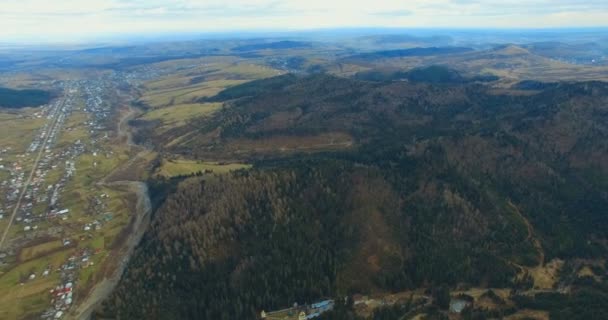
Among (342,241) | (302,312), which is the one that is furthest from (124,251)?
(342,241)

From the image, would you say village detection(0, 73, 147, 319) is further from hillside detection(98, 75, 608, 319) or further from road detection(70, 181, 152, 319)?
hillside detection(98, 75, 608, 319)

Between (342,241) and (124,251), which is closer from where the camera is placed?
(342,241)

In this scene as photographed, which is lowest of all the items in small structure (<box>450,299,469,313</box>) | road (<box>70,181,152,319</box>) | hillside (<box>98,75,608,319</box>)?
road (<box>70,181,152,319</box>)

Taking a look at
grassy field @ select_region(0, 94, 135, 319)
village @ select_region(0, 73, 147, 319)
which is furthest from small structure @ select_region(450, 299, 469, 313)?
grassy field @ select_region(0, 94, 135, 319)

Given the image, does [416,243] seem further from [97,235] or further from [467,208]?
[97,235]

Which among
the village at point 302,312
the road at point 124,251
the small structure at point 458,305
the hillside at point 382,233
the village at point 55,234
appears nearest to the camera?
the small structure at point 458,305

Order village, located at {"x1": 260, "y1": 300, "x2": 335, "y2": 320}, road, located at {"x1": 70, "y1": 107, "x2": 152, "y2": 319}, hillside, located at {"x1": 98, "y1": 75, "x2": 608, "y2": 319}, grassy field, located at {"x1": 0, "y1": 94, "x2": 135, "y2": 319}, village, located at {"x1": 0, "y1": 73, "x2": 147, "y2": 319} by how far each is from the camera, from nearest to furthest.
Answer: village, located at {"x1": 260, "y1": 300, "x2": 335, "y2": 320}, hillside, located at {"x1": 98, "y1": 75, "x2": 608, "y2": 319}, road, located at {"x1": 70, "y1": 107, "x2": 152, "y2": 319}, grassy field, located at {"x1": 0, "y1": 94, "x2": 135, "y2": 319}, village, located at {"x1": 0, "y1": 73, "x2": 147, "y2": 319}

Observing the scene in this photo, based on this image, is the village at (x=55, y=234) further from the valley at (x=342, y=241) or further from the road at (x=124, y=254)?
the road at (x=124, y=254)

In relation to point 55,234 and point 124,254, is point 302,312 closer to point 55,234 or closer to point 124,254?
point 124,254

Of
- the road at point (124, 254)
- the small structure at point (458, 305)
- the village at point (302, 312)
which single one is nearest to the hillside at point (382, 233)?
the village at point (302, 312)

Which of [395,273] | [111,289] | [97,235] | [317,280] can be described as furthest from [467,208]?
[97,235]

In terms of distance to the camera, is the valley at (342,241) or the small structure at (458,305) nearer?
the small structure at (458,305)
